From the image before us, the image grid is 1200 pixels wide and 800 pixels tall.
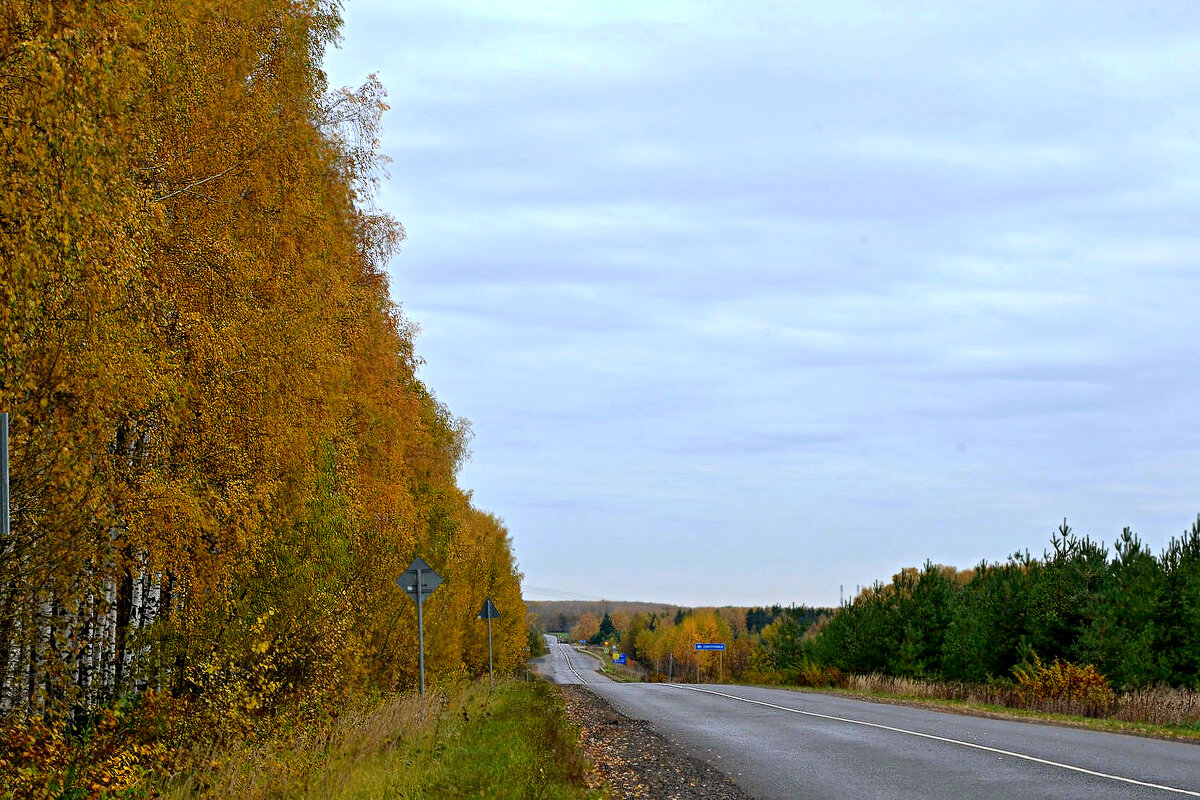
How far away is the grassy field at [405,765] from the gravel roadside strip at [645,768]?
1.56 ft

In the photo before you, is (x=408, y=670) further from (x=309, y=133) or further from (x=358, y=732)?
(x=309, y=133)

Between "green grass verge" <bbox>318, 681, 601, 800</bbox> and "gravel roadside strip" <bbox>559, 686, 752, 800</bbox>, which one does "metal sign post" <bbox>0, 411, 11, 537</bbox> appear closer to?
"green grass verge" <bbox>318, 681, 601, 800</bbox>

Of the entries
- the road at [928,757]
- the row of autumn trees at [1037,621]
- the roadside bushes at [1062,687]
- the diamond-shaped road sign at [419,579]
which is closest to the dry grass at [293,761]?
the diamond-shaped road sign at [419,579]

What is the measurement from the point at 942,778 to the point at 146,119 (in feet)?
37.0

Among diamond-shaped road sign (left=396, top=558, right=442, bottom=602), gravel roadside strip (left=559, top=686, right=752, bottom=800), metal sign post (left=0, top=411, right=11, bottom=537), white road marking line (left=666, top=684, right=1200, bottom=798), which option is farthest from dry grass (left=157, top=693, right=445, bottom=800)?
white road marking line (left=666, top=684, right=1200, bottom=798)

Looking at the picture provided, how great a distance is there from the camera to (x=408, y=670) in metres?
32.5

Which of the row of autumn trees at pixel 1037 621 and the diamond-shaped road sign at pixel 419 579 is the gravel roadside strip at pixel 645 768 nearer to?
the diamond-shaped road sign at pixel 419 579

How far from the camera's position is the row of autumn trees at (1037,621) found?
93.2ft

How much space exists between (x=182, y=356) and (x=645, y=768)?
819cm

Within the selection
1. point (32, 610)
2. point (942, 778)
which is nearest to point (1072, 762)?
point (942, 778)

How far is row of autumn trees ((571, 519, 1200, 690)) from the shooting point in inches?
1118

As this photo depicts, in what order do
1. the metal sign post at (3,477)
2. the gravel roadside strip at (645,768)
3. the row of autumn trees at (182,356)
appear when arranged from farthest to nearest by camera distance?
the gravel roadside strip at (645,768) → the row of autumn trees at (182,356) → the metal sign post at (3,477)

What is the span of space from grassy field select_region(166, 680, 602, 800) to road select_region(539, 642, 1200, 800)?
2393 millimetres

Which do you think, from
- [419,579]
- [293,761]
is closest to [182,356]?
[293,761]
